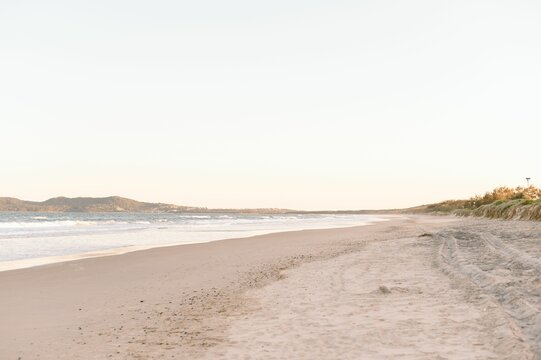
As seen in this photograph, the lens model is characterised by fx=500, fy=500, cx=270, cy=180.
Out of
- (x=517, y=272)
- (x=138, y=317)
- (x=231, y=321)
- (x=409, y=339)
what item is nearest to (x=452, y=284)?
(x=517, y=272)

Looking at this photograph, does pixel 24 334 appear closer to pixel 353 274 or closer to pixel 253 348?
pixel 253 348

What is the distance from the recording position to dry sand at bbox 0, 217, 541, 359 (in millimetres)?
5926

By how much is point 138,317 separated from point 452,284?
19.3ft

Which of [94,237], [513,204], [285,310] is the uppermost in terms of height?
[513,204]

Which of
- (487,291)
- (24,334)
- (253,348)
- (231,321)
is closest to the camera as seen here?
(253,348)

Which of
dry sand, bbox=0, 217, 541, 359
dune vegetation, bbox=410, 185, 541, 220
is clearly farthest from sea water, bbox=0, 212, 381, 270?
dune vegetation, bbox=410, 185, 541, 220

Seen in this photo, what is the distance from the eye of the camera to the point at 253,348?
5.99 m

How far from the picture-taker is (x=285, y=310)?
810 centimetres

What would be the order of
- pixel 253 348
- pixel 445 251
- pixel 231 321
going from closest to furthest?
pixel 253 348, pixel 231 321, pixel 445 251

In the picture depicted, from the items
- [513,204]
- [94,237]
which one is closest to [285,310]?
[94,237]

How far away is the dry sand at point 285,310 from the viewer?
19.4 ft

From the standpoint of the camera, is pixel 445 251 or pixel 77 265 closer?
pixel 77 265

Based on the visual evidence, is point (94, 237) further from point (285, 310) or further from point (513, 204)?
point (513, 204)

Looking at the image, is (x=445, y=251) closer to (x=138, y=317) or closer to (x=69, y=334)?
(x=138, y=317)
